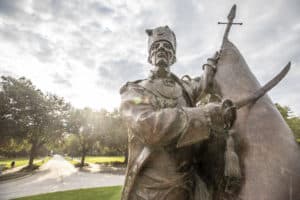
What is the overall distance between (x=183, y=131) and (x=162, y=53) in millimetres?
849

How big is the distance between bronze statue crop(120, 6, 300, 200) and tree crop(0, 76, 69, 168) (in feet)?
80.8

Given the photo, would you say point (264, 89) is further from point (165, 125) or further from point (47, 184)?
point (47, 184)

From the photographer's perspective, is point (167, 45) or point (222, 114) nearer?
point (222, 114)

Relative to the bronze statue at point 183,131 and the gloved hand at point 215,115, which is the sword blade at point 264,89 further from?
the gloved hand at point 215,115

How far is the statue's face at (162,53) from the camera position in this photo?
200cm

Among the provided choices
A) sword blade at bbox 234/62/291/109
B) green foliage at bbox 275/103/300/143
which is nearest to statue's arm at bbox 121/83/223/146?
sword blade at bbox 234/62/291/109

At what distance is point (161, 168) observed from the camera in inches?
65.8

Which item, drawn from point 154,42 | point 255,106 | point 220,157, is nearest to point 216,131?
point 220,157

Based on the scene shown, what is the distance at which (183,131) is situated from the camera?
4.72 ft

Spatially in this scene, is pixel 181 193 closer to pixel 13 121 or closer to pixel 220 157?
pixel 220 157

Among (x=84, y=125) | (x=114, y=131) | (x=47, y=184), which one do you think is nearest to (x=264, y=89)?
(x=47, y=184)

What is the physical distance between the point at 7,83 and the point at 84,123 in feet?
39.5

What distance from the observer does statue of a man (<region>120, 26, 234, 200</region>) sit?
56.7 inches

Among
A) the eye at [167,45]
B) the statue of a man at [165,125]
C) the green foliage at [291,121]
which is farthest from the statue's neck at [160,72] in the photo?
the green foliage at [291,121]
